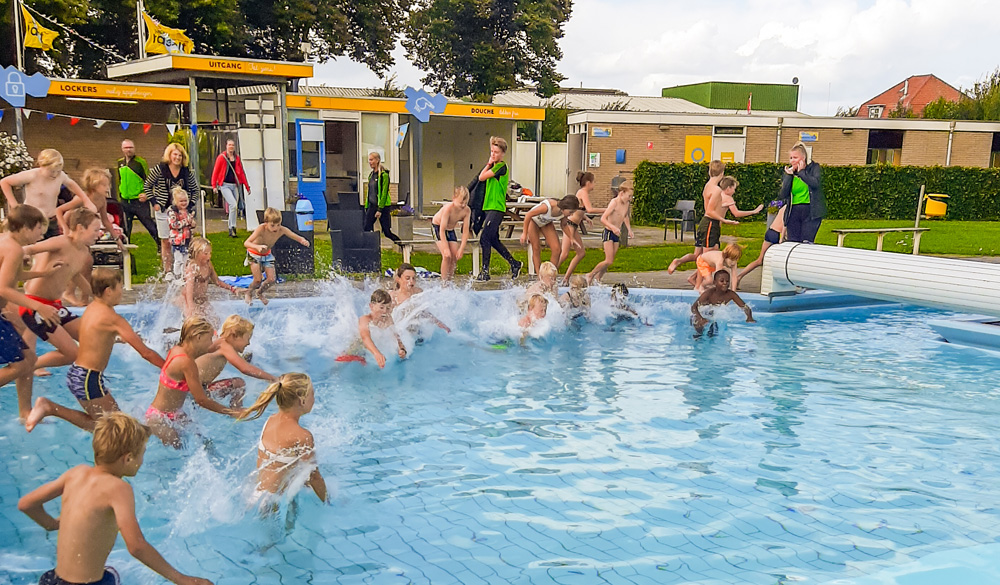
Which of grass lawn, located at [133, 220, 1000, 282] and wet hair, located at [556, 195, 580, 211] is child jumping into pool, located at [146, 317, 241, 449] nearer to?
grass lawn, located at [133, 220, 1000, 282]

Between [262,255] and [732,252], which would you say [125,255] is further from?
[732,252]

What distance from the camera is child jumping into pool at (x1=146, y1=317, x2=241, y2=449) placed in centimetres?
488

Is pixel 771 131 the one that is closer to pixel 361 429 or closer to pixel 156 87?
pixel 156 87

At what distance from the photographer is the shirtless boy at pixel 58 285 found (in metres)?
5.59

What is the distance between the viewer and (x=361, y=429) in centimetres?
596

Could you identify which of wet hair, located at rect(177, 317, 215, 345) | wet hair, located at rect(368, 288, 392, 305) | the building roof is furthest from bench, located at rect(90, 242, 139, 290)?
the building roof

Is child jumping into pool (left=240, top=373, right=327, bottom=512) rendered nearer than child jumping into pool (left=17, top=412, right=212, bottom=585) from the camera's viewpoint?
No

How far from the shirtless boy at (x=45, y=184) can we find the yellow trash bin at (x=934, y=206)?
22.0 meters

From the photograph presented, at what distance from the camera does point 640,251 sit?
47.1ft

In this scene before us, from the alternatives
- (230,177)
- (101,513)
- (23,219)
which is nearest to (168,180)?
(23,219)

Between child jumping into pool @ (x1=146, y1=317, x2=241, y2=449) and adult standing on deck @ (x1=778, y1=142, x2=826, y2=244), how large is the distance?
8168mm

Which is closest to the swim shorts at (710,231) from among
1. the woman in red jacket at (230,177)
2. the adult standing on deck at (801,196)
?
the adult standing on deck at (801,196)

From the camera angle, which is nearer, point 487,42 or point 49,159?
point 49,159

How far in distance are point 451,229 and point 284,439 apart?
6458mm
